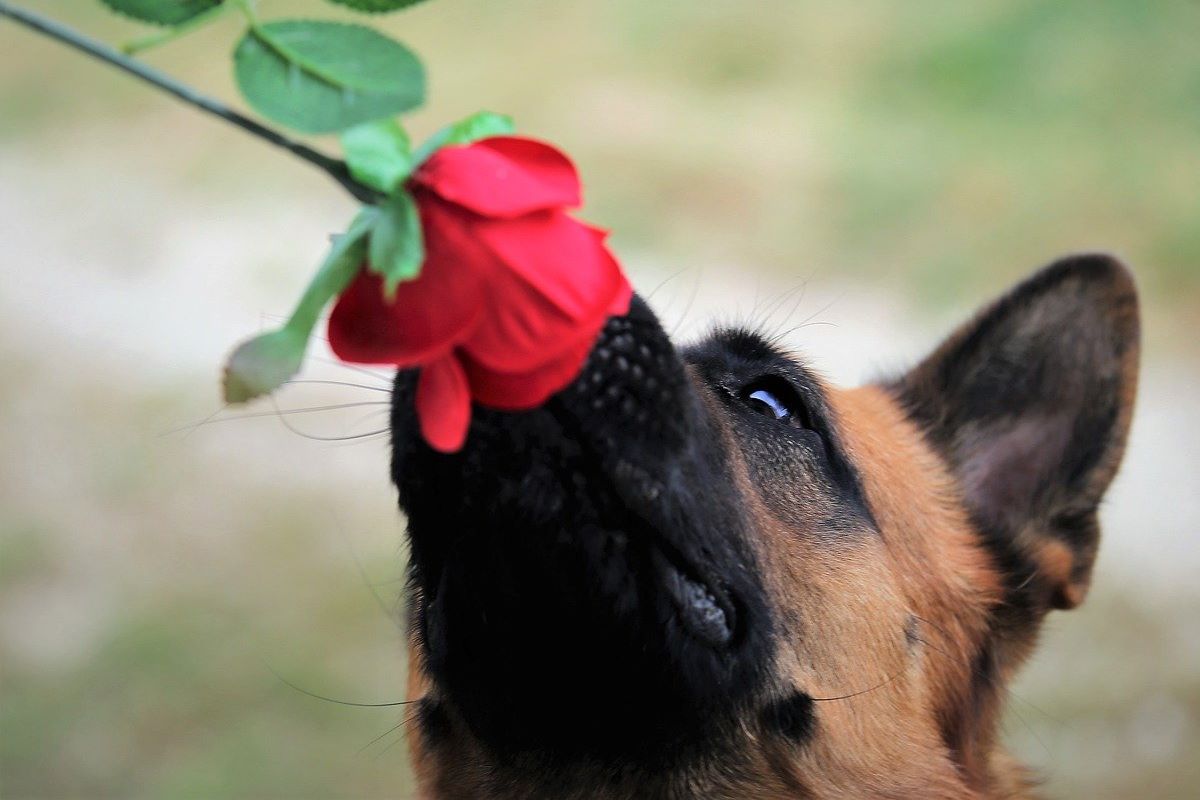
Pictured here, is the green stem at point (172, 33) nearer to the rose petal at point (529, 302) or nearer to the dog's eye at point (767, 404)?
the rose petal at point (529, 302)

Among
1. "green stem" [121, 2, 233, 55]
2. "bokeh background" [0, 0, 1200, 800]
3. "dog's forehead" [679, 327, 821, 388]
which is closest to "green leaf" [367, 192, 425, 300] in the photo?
"green stem" [121, 2, 233, 55]

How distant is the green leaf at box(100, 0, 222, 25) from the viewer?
1.22m

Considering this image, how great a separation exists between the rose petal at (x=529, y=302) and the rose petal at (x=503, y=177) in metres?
0.02

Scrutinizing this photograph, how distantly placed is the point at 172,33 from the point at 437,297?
1.17ft

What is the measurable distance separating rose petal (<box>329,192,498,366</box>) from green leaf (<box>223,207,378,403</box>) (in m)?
0.05

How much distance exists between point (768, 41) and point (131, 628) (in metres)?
6.75

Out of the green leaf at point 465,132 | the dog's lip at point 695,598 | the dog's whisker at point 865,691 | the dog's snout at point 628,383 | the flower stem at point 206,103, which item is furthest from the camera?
the dog's whisker at point 865,691

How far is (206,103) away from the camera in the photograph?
1021 millimetres

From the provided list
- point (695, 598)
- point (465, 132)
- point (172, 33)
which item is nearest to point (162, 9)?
point (172, 33)

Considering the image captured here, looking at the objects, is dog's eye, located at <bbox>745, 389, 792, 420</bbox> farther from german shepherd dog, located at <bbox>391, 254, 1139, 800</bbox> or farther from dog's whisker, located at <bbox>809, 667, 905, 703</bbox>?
dog's whisker, located at <bbox>809, 667, 905, 703</bbox>

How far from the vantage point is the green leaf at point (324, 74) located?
1100 mm

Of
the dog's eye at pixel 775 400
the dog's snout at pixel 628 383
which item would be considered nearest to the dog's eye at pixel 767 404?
the dog's eye at pixel 775 400

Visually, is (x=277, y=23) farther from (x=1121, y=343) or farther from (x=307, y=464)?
(x=307, y=464)

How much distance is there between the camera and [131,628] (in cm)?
616
